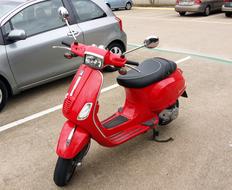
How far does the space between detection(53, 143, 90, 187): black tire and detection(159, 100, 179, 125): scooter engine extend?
1.17 m

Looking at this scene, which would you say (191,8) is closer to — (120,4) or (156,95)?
(120,4)

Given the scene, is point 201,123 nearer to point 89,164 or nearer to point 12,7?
point 89,164

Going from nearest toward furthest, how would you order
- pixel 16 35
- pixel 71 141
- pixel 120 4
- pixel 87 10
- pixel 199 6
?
1. pixel 71 141
2. pixel 16 35
3. pixel 87 10
4. pixel 199 6
5. pixel 120 4

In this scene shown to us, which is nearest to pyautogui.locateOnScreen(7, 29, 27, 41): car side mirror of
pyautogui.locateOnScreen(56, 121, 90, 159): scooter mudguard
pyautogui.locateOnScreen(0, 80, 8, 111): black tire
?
pyautogui.locateOnScreen(0, 80, 8, 111): black tire

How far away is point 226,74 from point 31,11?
11.9 feet

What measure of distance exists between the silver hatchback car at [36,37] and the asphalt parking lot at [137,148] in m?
0.38

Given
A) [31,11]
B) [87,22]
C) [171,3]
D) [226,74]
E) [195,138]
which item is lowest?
[171,3]

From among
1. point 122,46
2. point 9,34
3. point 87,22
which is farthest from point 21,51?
point 122,46

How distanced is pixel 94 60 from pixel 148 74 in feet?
2.71

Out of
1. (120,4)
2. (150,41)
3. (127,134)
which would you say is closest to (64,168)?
(127,134)

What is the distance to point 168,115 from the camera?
4.11 metres

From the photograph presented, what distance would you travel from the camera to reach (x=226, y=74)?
622cm

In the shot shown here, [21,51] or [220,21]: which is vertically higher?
[21,51]

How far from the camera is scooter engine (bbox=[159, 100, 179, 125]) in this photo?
4.07 m
